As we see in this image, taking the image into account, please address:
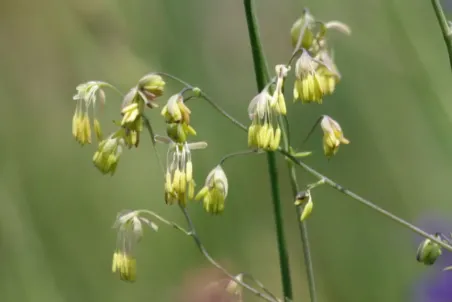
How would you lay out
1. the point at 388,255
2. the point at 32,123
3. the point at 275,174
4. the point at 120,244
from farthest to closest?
the point at 32,123 < the point at 388,255 < the point at 120,244 < the point at 275,174

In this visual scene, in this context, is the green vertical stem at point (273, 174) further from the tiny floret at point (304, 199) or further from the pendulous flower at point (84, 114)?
the pendulous flower at point (84, 114)

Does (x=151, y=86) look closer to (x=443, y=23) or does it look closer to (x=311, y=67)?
(x=311, y=67)

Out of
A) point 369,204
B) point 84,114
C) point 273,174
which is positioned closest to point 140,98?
point 84,114

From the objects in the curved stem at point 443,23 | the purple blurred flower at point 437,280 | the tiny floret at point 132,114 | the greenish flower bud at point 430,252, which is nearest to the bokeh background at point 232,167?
the purple blurred flower at point 437,280

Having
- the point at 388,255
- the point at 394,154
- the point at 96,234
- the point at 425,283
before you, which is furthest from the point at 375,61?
the point at 96,234

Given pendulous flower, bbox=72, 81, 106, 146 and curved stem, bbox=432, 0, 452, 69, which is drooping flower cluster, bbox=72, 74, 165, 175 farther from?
curved stem, bbox=432, 0, 452, 69

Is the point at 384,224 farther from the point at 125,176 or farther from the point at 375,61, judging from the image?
the point at 125,176

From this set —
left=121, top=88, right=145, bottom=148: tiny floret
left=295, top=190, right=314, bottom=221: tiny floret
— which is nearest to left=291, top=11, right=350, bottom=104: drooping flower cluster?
left=295, top=190, right=314, bottom=221: tiny floret
